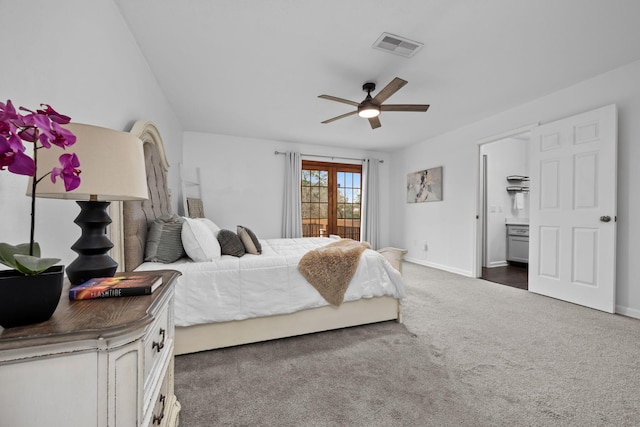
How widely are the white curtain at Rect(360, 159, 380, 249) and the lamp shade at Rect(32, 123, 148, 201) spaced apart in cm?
520

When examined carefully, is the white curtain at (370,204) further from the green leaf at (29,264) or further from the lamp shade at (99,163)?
the green leaf at (29,264)

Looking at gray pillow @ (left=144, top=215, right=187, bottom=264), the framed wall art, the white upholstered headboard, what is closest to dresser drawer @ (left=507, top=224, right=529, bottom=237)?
the framed wall art

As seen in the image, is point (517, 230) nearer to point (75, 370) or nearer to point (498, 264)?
point (498, 264)

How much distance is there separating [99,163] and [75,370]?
0.56m

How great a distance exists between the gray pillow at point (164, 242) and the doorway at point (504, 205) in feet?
16.4

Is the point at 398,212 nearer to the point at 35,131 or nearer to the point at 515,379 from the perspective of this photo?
the point at 515,379

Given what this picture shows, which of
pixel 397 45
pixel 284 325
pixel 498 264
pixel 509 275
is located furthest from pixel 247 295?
pixel 498 264

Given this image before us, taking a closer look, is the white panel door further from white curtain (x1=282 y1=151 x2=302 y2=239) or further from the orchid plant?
the orchid plant

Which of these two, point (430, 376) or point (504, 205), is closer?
point (430, 376)

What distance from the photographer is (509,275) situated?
4.45 metres

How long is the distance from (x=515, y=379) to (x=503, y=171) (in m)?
4.72

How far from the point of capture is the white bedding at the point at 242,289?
1.90 m

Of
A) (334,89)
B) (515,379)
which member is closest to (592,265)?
(515,379)

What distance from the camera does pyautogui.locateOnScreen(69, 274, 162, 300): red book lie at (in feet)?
2.61
